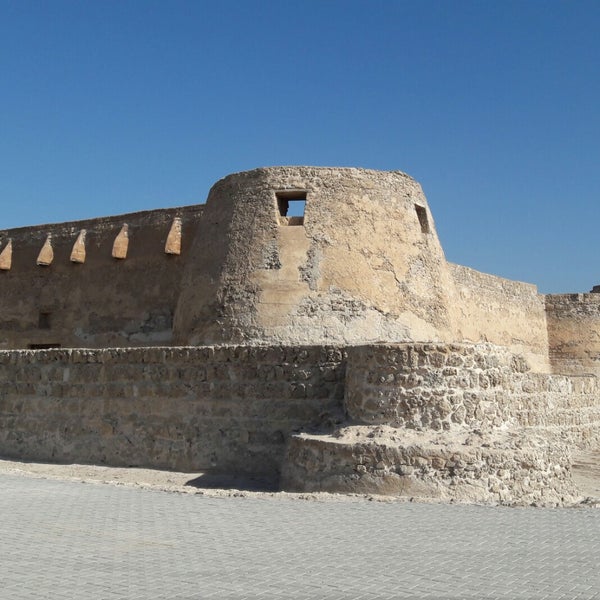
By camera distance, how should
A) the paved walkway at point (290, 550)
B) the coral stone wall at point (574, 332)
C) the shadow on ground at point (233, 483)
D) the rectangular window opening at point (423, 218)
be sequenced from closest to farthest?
the paved walkway at point (290, 550), the shadow on ground at point (233, 483), the rectangular window opening at point (423, 218), the coral stone wall at point (574, 332)

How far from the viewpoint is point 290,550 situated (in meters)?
4.97

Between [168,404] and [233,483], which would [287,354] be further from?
[168,404]

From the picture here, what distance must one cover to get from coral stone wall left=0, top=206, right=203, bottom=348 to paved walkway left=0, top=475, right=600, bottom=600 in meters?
9.74

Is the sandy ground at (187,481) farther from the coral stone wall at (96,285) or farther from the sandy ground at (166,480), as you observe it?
the coral stone wall at (96,285)

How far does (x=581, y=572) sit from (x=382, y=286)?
27.7ft

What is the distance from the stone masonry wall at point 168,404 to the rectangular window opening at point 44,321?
736cm

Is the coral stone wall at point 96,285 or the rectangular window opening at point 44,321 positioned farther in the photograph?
the rectangular window opening at point 44,321

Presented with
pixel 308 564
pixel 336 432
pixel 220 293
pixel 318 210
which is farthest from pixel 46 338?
pixel 308 564

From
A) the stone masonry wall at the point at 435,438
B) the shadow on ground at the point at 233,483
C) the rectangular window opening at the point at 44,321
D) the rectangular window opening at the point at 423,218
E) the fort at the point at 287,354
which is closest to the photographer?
the stone masonry wall at the point at 435,438

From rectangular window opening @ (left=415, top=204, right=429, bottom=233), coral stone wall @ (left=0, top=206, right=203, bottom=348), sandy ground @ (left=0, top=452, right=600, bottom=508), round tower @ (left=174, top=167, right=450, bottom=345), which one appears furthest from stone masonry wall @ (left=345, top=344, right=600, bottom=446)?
coral stone wall @ (left=0, top=206, right=203, bottom=348)

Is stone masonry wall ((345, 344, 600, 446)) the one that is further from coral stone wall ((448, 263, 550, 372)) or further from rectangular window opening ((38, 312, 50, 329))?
rectangular window opening ((38, 312, 50, 329))

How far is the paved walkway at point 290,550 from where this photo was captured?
13.4 feet

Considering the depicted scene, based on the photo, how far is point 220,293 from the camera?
Result: 12797 mm

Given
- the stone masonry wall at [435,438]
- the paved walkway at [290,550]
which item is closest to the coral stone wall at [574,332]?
the stone masonry wall at [435,438]
